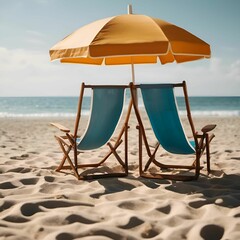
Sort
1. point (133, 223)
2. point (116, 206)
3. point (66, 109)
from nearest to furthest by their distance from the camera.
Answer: point (133, 223) < point (116, 206) < point (66, 109)

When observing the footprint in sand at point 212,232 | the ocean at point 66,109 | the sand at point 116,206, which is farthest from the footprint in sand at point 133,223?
the ocean at point 66,109

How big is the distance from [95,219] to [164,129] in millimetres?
1627

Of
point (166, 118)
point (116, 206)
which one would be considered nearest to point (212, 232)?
point (116, 206)

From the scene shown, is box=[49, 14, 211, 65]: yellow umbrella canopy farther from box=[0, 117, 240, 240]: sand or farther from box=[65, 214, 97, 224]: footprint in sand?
box=[65, 214, 97, 224]: footprint in sand

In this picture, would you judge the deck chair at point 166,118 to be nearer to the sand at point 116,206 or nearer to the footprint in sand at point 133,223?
the sand at point 116,206

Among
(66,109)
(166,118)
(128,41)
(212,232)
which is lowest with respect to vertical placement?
(66,109)

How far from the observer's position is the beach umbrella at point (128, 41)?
3402 mm

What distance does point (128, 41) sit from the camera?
136 inches

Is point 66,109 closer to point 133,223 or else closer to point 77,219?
point 77,219

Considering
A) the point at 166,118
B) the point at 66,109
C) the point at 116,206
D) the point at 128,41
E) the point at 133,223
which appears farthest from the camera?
the point at 66,109

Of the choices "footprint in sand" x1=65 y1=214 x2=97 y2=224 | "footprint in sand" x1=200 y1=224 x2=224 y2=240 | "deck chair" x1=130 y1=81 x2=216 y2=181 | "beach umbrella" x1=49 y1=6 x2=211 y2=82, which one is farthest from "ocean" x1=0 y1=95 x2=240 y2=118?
"footprint in sand" x1=65 y1=214 x2=97 y2=224

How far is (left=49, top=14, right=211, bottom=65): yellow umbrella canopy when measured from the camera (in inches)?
134

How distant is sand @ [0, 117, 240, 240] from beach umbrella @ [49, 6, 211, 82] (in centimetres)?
130

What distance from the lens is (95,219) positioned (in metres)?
2.68
